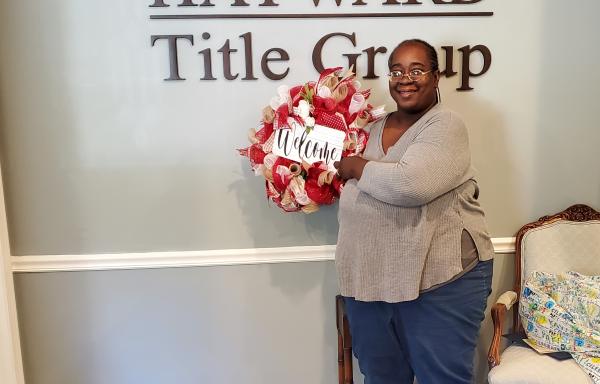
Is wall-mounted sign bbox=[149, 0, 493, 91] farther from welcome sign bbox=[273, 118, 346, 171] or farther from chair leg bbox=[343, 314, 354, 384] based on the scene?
chair leg bbox=[343, 314, 354, 384]

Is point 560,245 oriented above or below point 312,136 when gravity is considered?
below

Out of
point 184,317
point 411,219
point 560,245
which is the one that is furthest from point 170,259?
point 560,245

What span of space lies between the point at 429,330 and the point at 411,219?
0.35 m

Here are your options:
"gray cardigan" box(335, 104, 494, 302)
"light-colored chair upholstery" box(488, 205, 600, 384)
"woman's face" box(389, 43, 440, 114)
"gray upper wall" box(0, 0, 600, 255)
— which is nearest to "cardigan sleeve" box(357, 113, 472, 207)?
"gray cardigan" box(335, 104, 494, 302)

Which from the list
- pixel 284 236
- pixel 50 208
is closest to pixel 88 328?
pixel 50 208

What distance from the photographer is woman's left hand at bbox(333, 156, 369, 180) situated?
1.58 meters

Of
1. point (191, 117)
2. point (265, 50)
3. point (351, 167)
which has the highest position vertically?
point (265, 50)

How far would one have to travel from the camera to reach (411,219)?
5.00 ft

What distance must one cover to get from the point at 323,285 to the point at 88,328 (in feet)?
3.10

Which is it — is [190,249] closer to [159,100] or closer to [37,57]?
[159,100]

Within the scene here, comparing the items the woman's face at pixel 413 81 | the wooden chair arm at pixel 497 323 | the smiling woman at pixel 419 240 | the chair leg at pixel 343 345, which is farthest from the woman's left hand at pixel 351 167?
the wooden chair arm at pixel 497 323

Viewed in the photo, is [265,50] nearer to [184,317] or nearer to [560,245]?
[184,317]

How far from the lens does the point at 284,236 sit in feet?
6.70

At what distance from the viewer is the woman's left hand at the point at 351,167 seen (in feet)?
5.17
